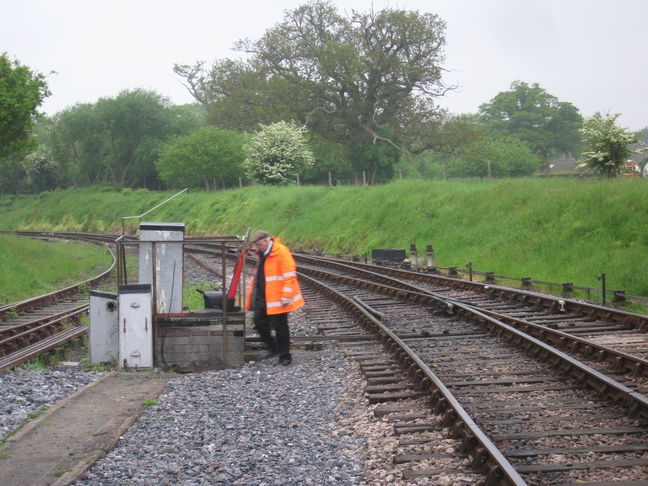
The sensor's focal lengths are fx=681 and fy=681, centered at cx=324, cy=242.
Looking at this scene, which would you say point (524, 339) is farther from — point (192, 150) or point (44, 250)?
point (192, 150)

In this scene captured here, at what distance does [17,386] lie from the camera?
7391 mm

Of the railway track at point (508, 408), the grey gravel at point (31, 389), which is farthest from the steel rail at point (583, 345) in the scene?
the grey gravel at point (31, 389)

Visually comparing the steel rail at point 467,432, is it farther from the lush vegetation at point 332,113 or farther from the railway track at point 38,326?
the lush vegetation at point 332,113

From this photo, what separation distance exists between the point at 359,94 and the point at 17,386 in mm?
43959

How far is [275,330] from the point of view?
28.2ft

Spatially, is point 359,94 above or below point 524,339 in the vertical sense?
above

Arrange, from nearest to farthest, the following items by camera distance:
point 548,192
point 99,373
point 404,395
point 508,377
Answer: point 404,395
point 508,377
point 99,373
point 548,192

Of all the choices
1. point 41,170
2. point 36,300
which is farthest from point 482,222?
point 41,170

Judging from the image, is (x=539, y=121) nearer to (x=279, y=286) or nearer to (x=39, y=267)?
(x=39, y=267)

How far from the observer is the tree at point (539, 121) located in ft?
240

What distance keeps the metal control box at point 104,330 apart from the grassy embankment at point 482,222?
1005cm

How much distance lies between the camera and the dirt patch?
15.8ft

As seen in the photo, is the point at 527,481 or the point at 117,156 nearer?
the point at 527,481

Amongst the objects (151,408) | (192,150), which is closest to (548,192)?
(151,408)
